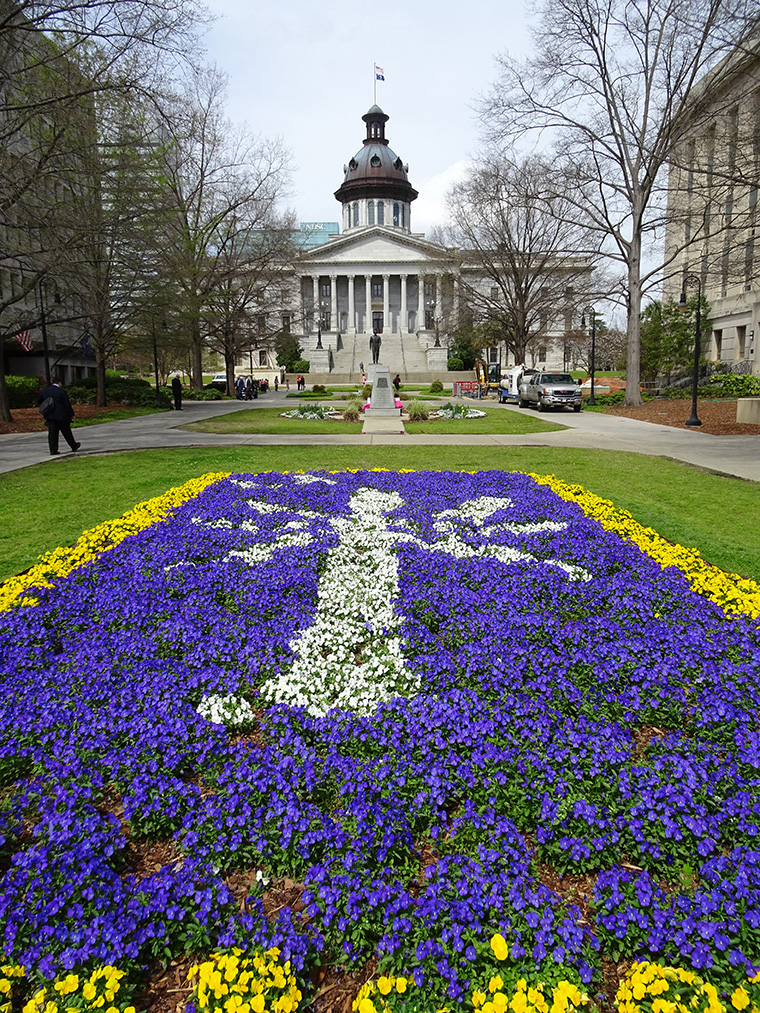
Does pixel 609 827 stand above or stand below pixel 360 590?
below

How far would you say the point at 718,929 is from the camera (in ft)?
8.16

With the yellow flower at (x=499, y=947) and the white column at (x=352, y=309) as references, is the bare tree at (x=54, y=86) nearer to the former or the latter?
the yellow flower at (x=499, y=947)

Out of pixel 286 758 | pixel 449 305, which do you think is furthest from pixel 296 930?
pixel 449 305

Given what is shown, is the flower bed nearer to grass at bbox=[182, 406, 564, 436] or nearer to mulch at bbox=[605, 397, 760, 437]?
grass at bbox=[182, 406, 564, 436]

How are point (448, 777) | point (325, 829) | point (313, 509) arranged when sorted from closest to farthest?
point (325, 829) → point (448, 777) → point (313, 509)

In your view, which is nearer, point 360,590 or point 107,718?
point 107,718

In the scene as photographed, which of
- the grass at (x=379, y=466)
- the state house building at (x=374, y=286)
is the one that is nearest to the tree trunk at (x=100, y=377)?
the grass at (x=379, y=466)

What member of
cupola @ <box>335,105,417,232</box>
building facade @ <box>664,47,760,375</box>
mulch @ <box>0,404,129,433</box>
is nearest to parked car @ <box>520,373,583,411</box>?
building facade @ <box>664,47,760,375</box>

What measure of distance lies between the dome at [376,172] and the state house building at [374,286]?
5.3 inches

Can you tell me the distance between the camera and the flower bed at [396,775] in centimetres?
251

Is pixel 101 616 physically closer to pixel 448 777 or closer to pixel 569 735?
pixel 448 777

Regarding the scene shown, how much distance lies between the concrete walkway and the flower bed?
30.2 feet

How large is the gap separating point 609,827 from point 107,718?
110 inches

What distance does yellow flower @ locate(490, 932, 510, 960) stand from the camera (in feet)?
7.80
